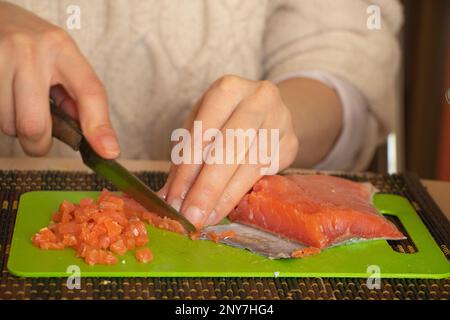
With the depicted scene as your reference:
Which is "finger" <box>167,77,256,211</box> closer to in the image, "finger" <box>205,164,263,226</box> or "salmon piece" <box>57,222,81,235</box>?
"finger" <box>205,164,263,226</box>

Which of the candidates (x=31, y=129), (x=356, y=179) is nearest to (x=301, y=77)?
(x=356, y=179)

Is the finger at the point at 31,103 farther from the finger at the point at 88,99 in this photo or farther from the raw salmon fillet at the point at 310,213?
the raw salmon fillet at the point at 310,213

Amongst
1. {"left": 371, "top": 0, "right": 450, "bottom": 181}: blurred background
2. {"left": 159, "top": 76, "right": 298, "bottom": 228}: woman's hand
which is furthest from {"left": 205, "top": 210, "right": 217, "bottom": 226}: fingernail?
{"left": 371, "top": 0, "right": 450, "bottom": 181}: blurred background

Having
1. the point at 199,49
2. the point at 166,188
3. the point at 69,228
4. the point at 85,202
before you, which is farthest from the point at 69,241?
the point at 199,49

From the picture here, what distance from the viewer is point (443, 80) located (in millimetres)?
2842

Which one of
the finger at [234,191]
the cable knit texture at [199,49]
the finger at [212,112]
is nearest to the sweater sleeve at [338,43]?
the cable knit texture at [199,49]

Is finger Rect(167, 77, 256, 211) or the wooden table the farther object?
the wooden table

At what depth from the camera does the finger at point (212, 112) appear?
1449 millimetres

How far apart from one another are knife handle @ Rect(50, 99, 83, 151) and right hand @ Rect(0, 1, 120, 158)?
0.02 meters

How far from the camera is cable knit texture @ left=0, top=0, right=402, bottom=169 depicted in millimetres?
1972

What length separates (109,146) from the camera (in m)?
1.37

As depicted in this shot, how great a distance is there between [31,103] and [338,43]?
86 centimetres

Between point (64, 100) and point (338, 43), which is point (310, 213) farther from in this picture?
point (338, 43)

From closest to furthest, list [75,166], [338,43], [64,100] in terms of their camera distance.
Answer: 1. [64,100]
2. [75,166]
3. [338,43]
